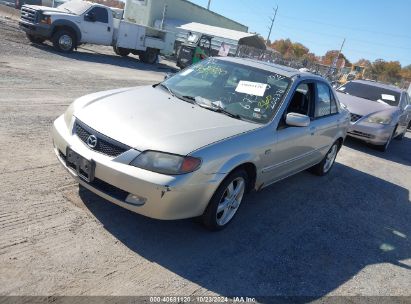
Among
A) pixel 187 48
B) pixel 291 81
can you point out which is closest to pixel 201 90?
pixel 291 81

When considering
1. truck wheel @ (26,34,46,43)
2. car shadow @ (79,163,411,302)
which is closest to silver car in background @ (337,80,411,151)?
car shadow @ (79,163,411,302)

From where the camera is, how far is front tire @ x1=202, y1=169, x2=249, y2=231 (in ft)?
12.4

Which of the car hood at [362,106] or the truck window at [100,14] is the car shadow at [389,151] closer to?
the car hood at [362,106]

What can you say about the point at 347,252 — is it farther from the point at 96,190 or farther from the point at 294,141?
the point at 96,190

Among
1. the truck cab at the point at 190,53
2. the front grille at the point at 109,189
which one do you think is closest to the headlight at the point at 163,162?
the front grille at the point at 109,189

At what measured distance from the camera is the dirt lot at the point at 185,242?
10.1 feet

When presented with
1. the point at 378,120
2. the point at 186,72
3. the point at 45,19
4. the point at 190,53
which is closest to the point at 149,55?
the point at 190,53

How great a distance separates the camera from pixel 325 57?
Answer: 307 feet

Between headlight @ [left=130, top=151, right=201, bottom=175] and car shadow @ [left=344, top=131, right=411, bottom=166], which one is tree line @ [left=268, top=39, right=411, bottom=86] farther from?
headlight @ [left=130, top=151, right=201, bottom=175]

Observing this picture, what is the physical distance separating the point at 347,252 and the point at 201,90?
244 centimetres

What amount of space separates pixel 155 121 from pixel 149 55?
17975mm

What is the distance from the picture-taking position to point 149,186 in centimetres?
330

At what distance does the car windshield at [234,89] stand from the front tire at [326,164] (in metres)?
2.20

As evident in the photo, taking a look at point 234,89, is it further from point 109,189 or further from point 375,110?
point 375,110
